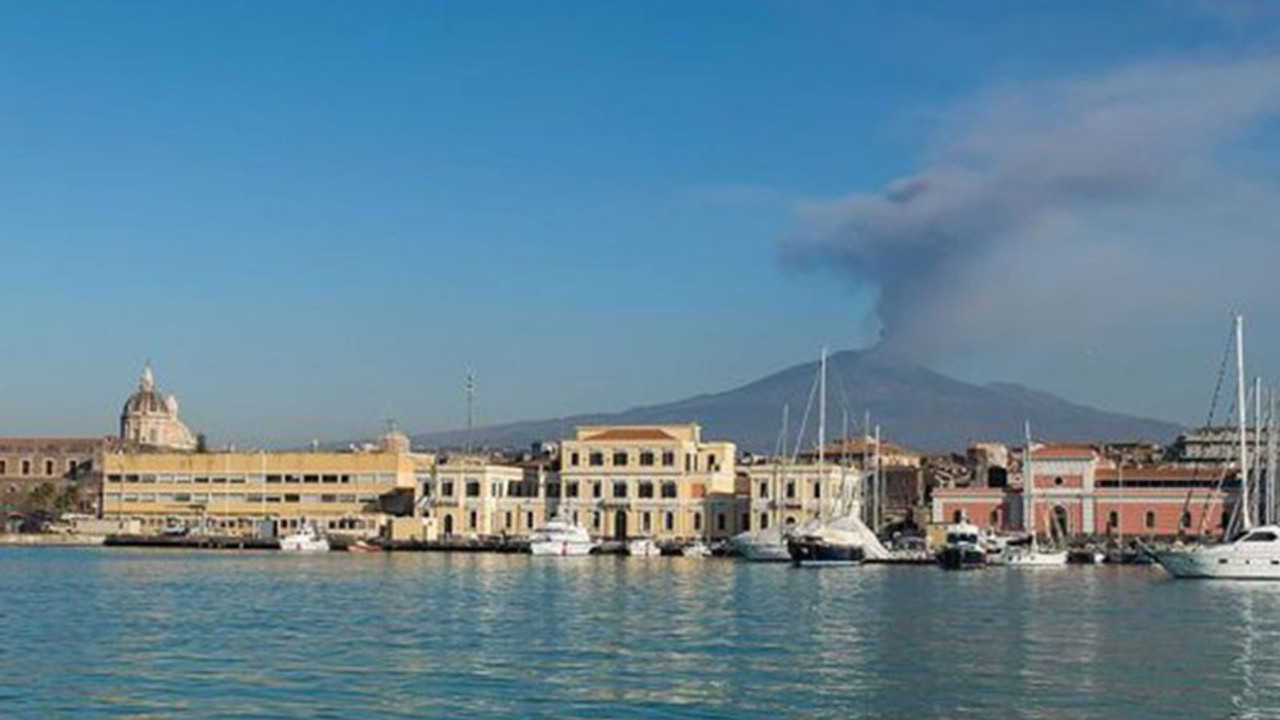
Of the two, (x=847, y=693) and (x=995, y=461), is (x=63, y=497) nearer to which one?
(x=995, y=461)

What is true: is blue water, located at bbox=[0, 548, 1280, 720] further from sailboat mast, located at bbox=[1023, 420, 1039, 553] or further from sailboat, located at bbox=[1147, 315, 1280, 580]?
sailboat mast, located at bbox=[1023, 420, 1039, 553]

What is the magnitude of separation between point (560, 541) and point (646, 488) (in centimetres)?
1466

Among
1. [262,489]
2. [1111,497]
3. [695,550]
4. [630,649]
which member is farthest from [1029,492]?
[630,649]

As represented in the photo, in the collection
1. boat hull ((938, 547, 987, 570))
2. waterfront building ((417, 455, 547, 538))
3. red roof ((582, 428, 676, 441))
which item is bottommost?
boat hull ((938, 547, 987, 570))

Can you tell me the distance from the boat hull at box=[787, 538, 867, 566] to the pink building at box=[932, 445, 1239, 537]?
22572 mm

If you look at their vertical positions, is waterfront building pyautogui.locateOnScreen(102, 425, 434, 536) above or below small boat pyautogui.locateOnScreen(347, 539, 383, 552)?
above

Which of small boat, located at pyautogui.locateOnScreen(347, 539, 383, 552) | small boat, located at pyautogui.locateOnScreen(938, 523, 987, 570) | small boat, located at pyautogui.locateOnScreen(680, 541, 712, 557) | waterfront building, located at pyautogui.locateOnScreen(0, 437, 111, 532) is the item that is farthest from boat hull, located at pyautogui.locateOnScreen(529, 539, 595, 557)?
waterfront building, located at pyautogui.locateOnScreen(0, 437, 111, 532)

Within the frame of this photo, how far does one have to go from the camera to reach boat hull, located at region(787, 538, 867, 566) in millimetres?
93875

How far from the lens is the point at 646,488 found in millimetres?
122688

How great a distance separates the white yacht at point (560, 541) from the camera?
109m

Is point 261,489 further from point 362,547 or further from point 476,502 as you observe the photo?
point 476,502

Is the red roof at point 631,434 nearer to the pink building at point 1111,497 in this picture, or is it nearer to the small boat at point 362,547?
the small boat at point 362,547

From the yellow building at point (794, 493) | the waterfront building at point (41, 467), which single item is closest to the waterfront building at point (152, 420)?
the waterfront building at point (41, 467)

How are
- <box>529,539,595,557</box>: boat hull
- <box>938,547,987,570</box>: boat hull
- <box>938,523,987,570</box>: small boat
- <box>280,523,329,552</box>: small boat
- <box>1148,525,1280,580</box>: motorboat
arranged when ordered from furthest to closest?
1. <box>280,523,329,552</box>: small boat
2. <box>529,539,595,557</box>: boat hull
3. <box>938,523,987,570</box>: small boat
4. <box>938,547,987,570</box>: boat hull
5. <box>1148,525,1280,580</box>: motorboat
